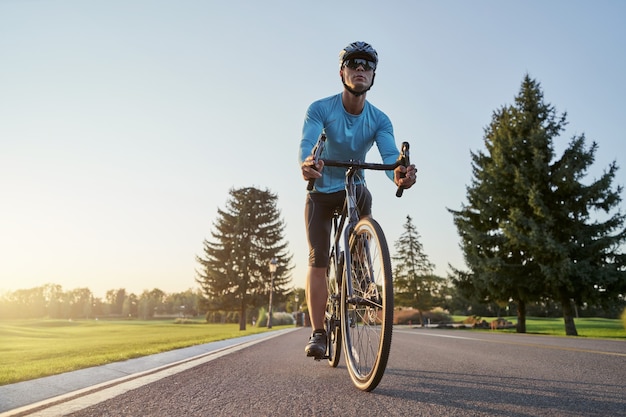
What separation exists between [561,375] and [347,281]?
182cm

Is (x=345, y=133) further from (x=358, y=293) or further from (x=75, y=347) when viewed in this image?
(x=75, y=347)

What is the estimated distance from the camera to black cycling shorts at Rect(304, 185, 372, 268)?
12.2 feet

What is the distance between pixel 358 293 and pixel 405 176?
0.92 m

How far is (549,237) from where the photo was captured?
19.3 metres

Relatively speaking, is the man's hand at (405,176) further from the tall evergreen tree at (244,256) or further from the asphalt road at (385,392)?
the tall evergreen tree at (244,256)

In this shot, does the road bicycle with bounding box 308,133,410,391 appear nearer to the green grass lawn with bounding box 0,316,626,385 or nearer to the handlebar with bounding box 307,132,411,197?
the handlebar with bounding box 307,132,411,197

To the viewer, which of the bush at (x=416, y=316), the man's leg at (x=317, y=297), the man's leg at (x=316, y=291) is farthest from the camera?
the bush at (x=416, y=316)

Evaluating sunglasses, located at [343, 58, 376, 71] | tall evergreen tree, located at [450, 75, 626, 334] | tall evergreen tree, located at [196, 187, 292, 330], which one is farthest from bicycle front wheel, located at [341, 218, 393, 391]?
tall evergreen tree, located at [196, 187, 292, 330]

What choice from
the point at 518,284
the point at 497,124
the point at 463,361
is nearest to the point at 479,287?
the point at 518,284

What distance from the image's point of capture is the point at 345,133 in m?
3.52

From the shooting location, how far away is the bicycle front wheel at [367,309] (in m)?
2.43

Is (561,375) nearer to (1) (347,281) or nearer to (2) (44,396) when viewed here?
(1) (347,281)

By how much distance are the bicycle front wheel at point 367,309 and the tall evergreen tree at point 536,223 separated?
19004 millimetres

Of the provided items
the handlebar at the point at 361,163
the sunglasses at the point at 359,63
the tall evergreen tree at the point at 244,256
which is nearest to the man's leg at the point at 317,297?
the handlebar at the point at 361,163
